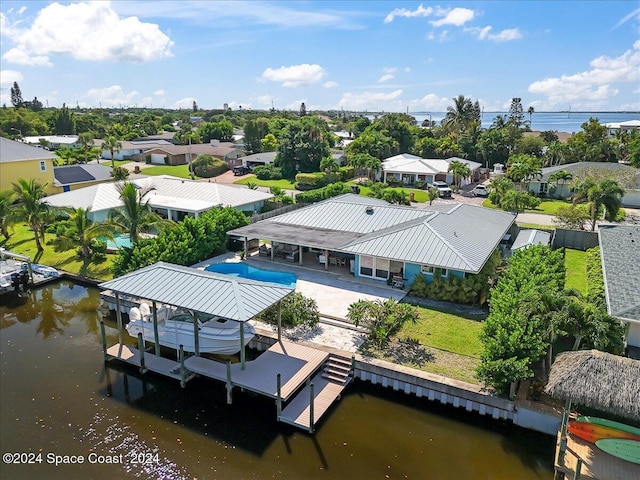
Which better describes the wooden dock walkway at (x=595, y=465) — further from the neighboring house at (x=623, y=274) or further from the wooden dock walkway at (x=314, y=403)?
the wooden dock walkway at (x=314, y=403)

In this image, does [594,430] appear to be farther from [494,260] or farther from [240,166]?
[240,166]

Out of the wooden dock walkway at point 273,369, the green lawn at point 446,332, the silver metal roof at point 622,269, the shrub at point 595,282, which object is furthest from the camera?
the shrub at point 595,282

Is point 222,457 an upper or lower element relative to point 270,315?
lower

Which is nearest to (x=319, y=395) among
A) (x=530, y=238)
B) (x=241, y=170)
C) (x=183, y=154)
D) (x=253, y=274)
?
(x=253, y=274)

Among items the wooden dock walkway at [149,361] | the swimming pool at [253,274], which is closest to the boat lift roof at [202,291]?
the wooden dock walkway at [149,361]

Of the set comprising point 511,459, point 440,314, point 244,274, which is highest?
point 244,274

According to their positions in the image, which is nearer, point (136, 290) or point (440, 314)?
point (136, 290)

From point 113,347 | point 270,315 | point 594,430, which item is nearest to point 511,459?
point 594,430
